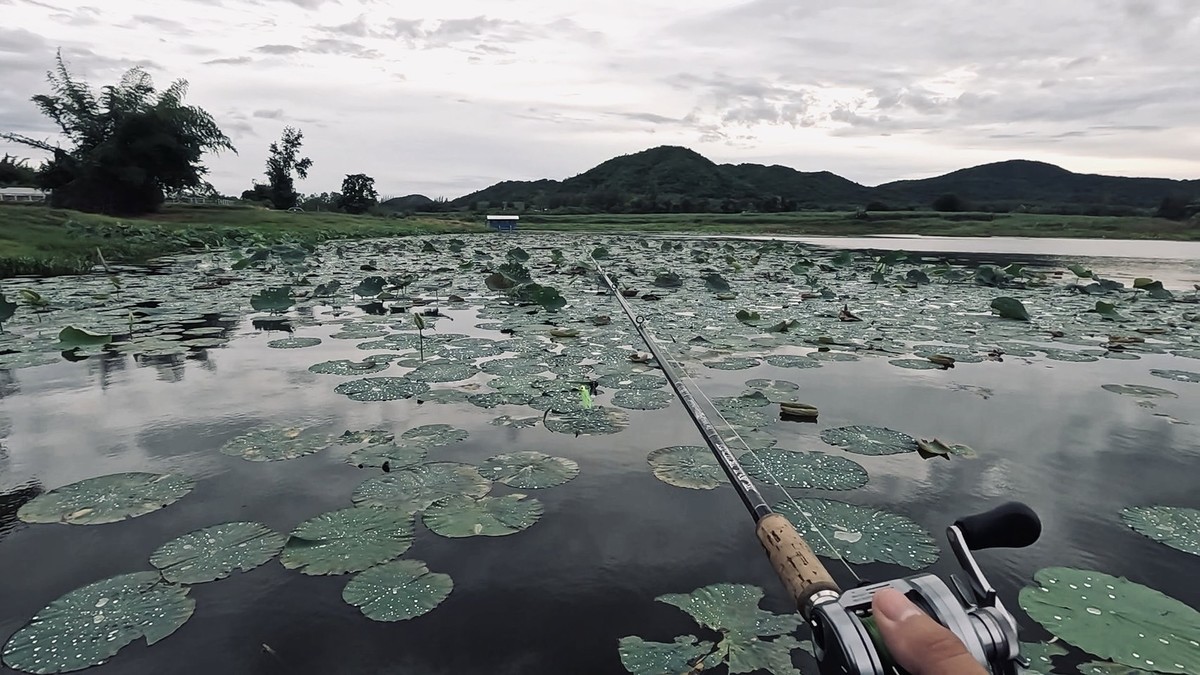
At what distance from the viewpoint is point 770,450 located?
3891 mm

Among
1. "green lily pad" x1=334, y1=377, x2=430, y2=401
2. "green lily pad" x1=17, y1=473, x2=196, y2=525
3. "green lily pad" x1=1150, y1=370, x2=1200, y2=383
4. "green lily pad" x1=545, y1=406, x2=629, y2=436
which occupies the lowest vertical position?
"green lily pad" x1=1150, y1=370, x2=1200, y2=383

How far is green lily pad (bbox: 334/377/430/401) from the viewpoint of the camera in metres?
4.83

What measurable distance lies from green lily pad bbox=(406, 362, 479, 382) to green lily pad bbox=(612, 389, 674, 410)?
1.38m

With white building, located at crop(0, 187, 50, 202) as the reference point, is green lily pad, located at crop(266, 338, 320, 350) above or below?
below

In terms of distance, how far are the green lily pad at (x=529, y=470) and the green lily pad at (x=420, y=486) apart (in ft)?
0.33

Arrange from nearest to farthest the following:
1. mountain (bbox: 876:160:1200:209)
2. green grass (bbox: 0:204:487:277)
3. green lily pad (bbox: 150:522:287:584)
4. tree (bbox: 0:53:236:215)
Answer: green lily pad (bbox: 150:522:287:584) < green grass (bbox: 0:204:487:277) < tree (bbox: 0:53:236:215) < mountain (bbox: 876:160:1200:209)

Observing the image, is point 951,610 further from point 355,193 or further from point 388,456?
point 355,193

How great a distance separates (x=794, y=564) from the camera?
162 cm

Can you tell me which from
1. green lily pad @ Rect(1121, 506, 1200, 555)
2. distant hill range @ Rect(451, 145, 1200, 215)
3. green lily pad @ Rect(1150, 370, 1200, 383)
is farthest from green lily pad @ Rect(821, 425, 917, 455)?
distant hill range @ Rect(451, 145, 1200, 215)

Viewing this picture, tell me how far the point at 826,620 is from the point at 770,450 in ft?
9.11

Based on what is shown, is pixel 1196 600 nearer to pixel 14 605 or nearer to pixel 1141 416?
pixel 1141 416

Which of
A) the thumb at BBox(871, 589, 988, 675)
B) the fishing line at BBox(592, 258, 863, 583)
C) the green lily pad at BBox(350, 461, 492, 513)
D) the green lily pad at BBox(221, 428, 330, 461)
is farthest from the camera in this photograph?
the green lily pad at BBox(221, 428, 330, 461)

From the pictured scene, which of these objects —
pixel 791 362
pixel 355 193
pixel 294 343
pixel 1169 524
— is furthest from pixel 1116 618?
pixel 355 193

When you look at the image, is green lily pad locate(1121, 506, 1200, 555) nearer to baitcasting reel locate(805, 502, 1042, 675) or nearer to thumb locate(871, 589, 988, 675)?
baitcasting reel locate(805, 502, 1042, 675)
